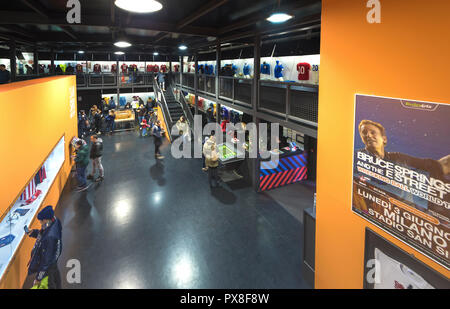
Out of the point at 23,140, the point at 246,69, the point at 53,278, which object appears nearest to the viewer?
the point at 53,278

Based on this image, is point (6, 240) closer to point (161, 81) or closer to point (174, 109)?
point (174, 109)

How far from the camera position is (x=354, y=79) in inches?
132

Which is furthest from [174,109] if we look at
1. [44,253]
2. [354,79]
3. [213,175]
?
[354,79]

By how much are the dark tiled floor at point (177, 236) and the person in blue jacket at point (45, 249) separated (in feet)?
2.88

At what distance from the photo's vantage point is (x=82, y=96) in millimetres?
22422

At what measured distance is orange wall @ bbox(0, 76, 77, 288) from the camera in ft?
12.9

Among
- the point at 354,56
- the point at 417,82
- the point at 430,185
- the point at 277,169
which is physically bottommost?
the point at 277,169

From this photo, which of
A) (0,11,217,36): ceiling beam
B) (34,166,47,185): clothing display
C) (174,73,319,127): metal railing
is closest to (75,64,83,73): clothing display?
(0,11,217,36): ceiling beam

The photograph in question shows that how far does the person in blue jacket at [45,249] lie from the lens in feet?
13.2

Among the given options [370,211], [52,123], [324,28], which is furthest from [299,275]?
[52,123]

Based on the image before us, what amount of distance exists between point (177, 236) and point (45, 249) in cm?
291

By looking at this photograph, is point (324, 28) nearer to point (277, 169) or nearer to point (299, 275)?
point (299, 275)

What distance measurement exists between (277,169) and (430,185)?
6893 millimetres

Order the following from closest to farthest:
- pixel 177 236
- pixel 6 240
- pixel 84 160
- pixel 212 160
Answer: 1. pixel 6 240
2. pixel 177 236
3. pixel 84 160
4. pixel 212 160
